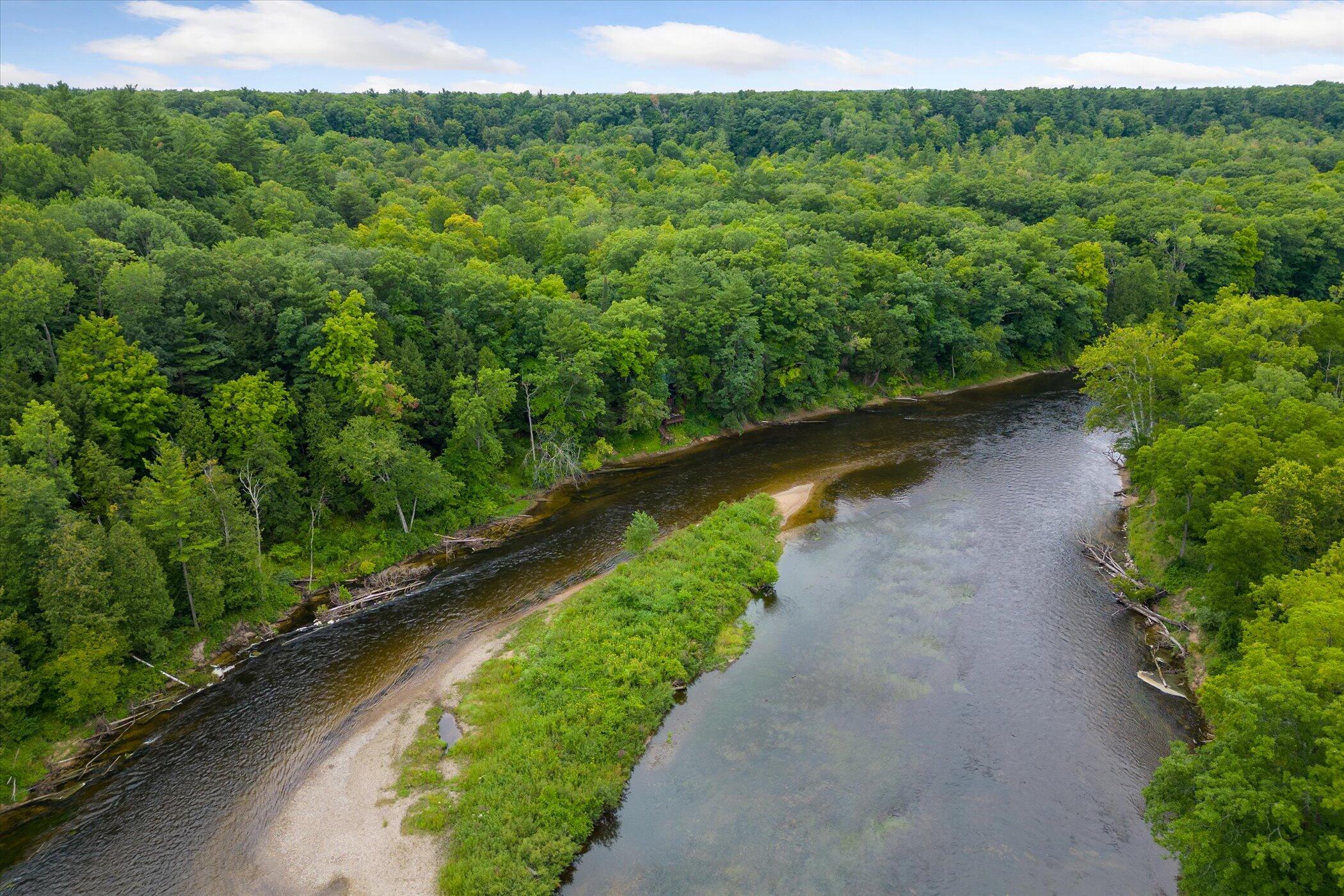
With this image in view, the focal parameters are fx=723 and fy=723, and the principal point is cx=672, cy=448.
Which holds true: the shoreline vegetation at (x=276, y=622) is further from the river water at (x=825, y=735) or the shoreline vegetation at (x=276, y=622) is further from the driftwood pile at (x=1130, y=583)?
the driftwood pile at (x=1130, y=583)

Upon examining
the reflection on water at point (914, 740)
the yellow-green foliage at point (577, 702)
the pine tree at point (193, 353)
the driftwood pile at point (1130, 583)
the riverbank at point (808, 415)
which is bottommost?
the reflection on water at point (914, 740)

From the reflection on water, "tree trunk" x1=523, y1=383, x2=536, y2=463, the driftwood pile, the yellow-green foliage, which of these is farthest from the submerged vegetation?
"tree trunk" x1=523, y1=383, x2=536, y2=463

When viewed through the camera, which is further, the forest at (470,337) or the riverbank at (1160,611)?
the riverbank at (1160,611)

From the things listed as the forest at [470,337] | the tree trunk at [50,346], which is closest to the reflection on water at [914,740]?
the forest at [470,337]

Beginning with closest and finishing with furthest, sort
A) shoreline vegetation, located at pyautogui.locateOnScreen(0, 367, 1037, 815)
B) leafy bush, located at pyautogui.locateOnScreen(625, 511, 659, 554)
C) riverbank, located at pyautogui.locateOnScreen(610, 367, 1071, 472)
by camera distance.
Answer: shoreline vegetation, located at pyautogui.locateOnScreen(0, 367, 1037, 815)
leafy bush, located at pyautogui.locateOnScreen(625, 511, 659, 554)
riverbank, located at pyautogui.locateOnScreen(610, 367, 1071, 472)

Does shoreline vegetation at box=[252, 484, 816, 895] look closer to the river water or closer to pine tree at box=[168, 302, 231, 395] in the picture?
the river water

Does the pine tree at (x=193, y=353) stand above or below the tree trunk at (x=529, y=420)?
above
